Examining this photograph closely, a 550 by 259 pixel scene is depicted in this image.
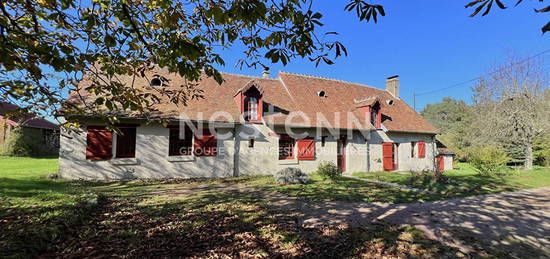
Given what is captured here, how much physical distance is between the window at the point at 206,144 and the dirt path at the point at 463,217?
6.43 meters

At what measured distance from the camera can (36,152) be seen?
18.1 m

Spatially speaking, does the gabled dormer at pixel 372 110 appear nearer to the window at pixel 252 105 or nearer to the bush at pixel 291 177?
the window at pixel 252 105

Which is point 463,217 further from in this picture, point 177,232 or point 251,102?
point 251,102

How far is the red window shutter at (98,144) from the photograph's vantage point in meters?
9.74

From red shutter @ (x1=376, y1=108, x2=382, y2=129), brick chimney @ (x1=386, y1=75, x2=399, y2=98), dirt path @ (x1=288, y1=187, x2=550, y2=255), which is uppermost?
brick chimney @ (x1=386, y1=75, x2=399, y2=98)

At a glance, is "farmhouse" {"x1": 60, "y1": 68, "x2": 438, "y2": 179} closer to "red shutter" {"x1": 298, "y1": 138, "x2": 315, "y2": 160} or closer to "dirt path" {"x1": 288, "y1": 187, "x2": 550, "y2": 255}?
"red shutter" {"x1": 298, "y1": 138, "x2": 315, "y2": 160}

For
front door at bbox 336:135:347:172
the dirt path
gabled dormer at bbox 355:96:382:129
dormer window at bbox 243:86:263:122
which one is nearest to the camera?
the dirt path

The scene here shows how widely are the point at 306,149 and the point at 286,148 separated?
1040 millimetres

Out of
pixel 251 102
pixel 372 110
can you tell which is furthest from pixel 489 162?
pixel 251 102

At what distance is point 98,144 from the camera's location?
985cm

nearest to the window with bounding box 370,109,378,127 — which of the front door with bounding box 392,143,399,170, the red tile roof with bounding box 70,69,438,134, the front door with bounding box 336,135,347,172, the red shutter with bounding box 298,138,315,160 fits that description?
the red tile roof with bounding box 70,69,438,134

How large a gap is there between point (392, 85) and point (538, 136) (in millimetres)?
9480

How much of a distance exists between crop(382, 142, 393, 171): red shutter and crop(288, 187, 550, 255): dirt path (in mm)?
7758

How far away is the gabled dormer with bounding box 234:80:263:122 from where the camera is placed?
40.4ft
